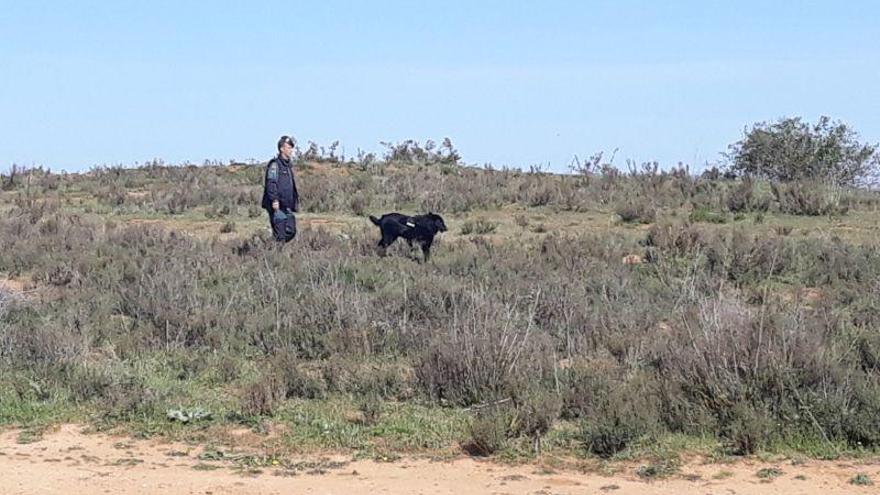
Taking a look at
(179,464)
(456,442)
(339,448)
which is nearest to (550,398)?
(456,442)

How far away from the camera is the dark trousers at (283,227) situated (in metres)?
16.6

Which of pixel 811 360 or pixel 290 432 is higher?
pixel 811 360

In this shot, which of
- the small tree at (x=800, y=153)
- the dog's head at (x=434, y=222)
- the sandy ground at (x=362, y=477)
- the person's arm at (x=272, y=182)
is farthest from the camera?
the small tree at (x=800, y=153)

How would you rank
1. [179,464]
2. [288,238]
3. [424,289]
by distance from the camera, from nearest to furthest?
[179,464], [424,289], [288,238]

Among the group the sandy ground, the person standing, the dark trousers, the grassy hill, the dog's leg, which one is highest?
the person standing

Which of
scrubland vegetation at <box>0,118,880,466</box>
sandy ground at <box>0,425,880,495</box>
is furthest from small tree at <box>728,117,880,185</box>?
sandy ground at <box>0,425,880,495</box>

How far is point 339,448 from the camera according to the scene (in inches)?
326

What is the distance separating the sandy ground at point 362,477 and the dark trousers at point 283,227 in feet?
27.8

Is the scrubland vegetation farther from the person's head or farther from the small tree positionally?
the small tree

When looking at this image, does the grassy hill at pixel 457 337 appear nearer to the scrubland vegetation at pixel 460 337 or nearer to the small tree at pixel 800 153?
the scrubland vegetation at pixel 460 337

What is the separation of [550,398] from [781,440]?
5.09ft

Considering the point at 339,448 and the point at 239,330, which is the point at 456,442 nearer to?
the point at 339,448

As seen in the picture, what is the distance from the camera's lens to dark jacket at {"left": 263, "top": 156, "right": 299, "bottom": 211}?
16219mm

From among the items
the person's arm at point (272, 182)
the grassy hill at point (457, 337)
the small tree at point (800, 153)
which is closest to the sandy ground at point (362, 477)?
the grassy hill at point (457, 337)
